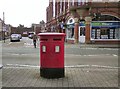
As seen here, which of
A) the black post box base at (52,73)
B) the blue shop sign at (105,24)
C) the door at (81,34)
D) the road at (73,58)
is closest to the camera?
the black post box base at (52,73)

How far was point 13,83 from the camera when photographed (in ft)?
28.1

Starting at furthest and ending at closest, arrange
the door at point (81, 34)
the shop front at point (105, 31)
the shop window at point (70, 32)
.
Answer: the shop window at point (70, 32) < the door at point (81, 34) < the shop front at point (105, 31)

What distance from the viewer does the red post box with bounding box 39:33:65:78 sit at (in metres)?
9.62

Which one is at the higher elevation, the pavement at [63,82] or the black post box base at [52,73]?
the black post box base at [52,73]

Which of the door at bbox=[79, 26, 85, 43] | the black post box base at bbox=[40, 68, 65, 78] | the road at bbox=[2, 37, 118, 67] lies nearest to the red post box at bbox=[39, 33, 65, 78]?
the black post box base at bbox=[40, 68, 65, 78]

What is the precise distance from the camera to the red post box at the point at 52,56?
9.62 m

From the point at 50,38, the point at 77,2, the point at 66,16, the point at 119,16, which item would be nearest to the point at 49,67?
the point at 50,38

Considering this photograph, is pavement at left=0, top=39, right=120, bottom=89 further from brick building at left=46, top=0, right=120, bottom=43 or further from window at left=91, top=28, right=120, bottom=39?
window at left=91, top=28, right=120, bottom=39

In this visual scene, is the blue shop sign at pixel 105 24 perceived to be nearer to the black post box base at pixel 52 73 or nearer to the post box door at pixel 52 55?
the post box door at pixel 52 55

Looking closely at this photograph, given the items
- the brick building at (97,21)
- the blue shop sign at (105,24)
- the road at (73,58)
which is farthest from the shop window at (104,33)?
the road at (73,58)

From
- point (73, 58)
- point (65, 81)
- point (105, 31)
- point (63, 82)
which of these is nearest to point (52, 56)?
point (65, 81)

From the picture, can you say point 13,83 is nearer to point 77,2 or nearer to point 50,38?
point 50,38

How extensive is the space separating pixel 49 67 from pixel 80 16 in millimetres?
31056

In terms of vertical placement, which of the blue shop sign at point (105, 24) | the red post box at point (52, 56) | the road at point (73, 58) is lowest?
the road at point (73, 58)
